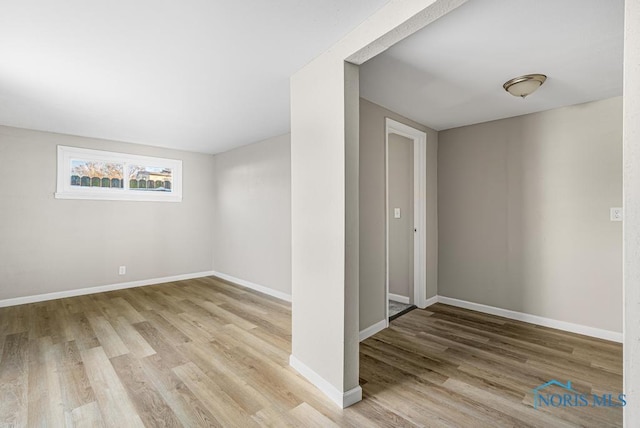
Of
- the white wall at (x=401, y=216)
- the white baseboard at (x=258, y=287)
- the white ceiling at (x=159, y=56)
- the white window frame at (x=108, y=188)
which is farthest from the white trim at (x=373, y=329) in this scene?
the white window frame at (x=108, y=188)

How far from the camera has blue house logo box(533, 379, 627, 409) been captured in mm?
1885

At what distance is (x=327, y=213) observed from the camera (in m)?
2.00

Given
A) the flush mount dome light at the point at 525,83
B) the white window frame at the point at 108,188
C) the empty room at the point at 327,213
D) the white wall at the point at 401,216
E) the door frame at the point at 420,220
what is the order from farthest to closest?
the white window frame at the point at 108,188, the white wall at the point at 401,216, the door frame at the point at 420,220, the flush mount dome light at the point at 525,83, the empty room at the point at 327,213

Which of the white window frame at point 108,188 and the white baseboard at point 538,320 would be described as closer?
the white baseboard at point 538,320

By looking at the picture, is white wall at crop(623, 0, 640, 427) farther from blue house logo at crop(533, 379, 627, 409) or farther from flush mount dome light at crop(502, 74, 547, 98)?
flush mount dome light at crop(502, 74, 547, 98)

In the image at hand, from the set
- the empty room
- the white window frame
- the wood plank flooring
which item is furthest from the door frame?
the white window frame

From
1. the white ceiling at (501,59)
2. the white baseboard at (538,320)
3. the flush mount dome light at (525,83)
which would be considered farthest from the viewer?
the white baseboard at (538,320)

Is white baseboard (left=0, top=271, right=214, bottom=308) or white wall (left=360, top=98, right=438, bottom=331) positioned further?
white baseboard (left=0, top=271, right=214, bottom=308)

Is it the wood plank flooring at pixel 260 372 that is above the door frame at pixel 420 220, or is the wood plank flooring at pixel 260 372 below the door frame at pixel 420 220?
below

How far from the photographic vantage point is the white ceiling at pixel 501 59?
1.62 metres

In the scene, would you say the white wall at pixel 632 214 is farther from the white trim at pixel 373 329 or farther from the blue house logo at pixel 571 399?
the white trim at pixel 373 329

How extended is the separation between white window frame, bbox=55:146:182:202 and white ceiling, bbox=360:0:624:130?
3.97 m

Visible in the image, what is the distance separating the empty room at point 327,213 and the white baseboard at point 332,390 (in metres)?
0.01

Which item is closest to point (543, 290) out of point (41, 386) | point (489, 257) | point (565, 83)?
point (489, 257)
